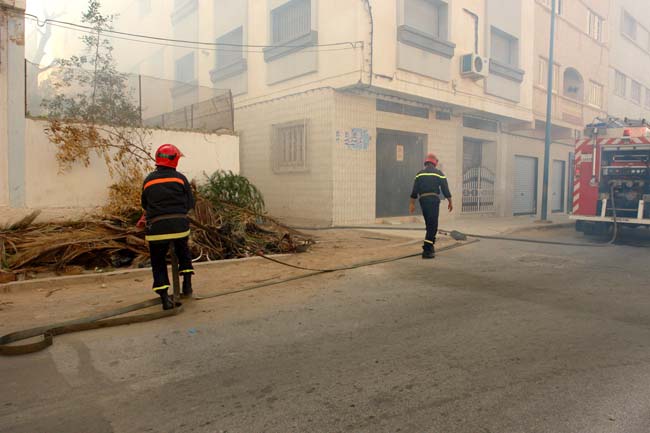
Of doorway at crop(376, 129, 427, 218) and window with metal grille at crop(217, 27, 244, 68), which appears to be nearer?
doorway at crop(376, 129, 427, 218)

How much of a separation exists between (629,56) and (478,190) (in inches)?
633

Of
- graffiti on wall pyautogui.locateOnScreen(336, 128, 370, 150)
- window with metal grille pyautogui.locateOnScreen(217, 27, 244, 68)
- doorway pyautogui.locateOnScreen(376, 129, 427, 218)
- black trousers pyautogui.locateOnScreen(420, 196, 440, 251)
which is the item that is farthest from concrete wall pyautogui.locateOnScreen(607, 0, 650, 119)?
black trousers pyautogui.locateOnScreen(420, 196, 440, 251)

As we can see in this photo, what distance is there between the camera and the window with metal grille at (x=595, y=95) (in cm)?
2252

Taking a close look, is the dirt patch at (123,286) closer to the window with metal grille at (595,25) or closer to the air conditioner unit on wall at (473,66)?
the air conditioner unit on wall at (473,66)

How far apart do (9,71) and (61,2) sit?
1259 cm

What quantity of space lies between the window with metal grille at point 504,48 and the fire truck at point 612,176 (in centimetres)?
628

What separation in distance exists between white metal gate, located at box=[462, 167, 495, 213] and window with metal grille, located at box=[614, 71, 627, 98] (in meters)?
12.7

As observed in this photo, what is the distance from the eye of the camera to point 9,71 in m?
7.21

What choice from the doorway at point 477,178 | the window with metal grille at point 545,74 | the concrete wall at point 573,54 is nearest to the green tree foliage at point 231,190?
the doorway at point 477,178

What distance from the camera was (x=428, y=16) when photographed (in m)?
14.3

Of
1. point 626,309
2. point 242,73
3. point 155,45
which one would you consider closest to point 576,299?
point 626,309

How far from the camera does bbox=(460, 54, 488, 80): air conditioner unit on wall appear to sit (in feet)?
47.8

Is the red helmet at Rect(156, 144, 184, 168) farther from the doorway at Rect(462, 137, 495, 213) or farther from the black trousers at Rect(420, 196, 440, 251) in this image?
the doorway at Rect(462, 137, 495, 213)

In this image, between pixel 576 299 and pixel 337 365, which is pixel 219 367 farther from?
pixel 576 299
